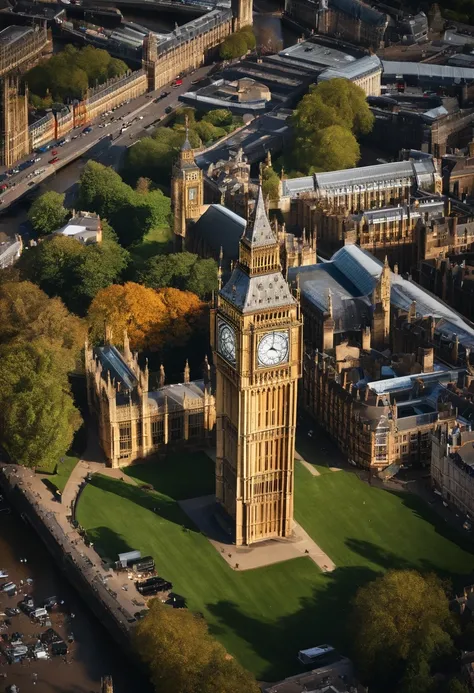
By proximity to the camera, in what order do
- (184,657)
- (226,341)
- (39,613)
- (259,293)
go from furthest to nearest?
(226,341), (39,613), (259,293), (184,657)

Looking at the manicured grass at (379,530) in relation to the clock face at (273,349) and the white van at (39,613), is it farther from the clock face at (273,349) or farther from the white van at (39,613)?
the white van at (39,613)

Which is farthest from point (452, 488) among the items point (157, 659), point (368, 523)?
point (157, 659)

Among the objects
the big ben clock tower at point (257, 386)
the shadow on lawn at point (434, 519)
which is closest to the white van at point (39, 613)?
the big ben clock tower at point (257, 386)

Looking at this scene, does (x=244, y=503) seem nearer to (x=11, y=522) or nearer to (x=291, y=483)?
(x=291, y=483)

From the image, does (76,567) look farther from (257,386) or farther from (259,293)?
(259,293)

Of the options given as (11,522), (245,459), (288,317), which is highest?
(288,317)

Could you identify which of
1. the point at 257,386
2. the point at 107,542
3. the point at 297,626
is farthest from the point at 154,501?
the point at 297,626
